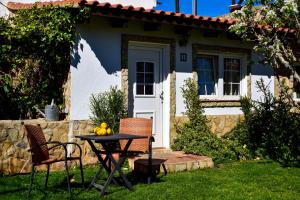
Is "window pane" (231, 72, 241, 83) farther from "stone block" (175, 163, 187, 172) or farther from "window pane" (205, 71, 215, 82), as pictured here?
"stone block" (175, 163, 187, 172)

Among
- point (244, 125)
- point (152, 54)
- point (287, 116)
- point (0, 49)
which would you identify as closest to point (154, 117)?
point (152, 54)

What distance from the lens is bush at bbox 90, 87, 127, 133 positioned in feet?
26.9

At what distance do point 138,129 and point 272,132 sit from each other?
3.92 m

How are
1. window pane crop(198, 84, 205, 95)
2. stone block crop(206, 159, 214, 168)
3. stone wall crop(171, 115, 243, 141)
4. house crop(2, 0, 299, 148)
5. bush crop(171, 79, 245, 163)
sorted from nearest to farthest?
1. stone block crop(206, 159, 214, 168)
2. house crop(2, 0, 299, 148)
3. bush crop(171, 79, 245, 163)
4. stone wall crop(171, 115, 243, 141)
5. window pane crop(198, 84, 205, 95)

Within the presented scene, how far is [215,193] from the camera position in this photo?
598 cm

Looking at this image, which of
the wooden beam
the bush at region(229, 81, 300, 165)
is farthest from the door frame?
the bush at region(229, 81, 300, 165)

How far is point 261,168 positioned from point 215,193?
7.54 feet

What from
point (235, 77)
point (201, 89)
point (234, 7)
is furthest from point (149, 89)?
point (234, 7)

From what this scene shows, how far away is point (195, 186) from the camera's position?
21.0 ft

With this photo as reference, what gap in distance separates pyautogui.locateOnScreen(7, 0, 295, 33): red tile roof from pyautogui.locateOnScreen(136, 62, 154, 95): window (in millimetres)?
1170

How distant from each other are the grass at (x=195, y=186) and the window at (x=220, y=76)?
3146 millimetres

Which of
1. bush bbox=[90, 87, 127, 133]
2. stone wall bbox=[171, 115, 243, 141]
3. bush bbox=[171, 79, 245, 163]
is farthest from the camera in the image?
stone wall bbox=[171, 115, 243, 141]

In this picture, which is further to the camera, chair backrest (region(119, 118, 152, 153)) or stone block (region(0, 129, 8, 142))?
stone block (region(0, 129, 8, 142))

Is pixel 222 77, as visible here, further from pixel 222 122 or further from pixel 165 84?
pixel 165 84
